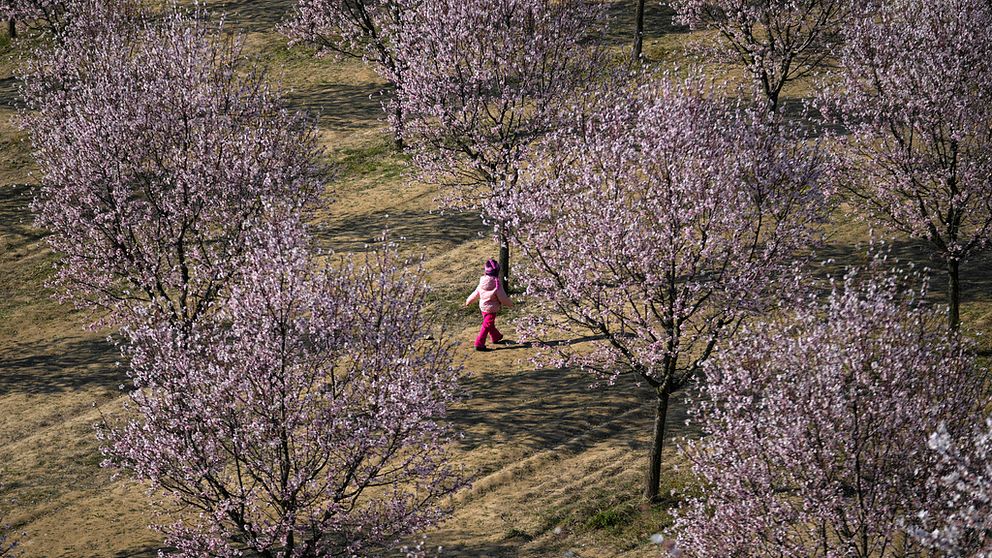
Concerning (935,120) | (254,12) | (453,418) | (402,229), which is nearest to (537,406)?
(453,418)

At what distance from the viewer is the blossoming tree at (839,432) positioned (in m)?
15.6

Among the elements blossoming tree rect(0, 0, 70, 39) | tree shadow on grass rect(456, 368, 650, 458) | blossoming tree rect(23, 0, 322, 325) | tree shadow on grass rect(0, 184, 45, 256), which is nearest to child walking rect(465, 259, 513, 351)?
tree shadow on grass rect(456, 368, 650, 458)

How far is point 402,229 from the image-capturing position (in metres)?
40.2

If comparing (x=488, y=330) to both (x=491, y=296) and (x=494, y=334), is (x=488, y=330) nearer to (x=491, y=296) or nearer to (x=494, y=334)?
(x=494, y=334)

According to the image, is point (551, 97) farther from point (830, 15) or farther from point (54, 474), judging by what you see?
point (54, 474)

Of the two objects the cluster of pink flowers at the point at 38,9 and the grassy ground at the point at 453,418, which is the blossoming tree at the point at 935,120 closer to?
the grassy ground at the point at 453,418

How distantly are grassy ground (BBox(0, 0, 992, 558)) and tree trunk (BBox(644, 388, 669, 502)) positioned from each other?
1.34 ft

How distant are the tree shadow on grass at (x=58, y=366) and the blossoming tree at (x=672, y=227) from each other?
16.4m

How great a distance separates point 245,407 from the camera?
1864 cm

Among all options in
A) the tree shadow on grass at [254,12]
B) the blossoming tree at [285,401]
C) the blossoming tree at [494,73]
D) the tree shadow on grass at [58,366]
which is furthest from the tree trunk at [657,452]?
the tree shadow on grass at [254,12]

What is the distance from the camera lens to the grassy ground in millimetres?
23688

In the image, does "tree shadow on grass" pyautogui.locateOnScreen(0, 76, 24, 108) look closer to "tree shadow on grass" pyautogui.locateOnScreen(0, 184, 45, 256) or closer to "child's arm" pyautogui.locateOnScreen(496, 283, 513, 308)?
"tree shadow on grass" pyautogui.locateOnScreen(0, 184, 45, 256)

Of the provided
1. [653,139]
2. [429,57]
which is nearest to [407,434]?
[653,139]

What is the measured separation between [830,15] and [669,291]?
21.3m
